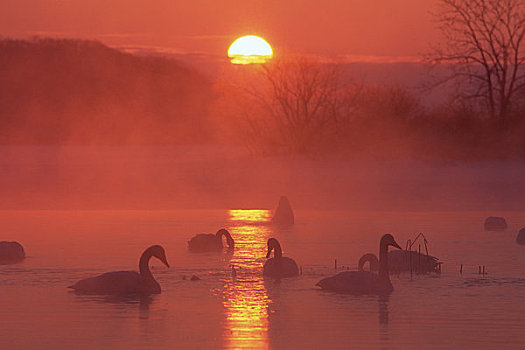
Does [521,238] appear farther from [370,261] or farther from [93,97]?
[93,97]

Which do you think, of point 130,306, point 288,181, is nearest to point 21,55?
point 288,181

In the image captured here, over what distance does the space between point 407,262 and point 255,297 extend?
2.53 m

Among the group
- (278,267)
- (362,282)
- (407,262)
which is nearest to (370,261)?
(407,262)

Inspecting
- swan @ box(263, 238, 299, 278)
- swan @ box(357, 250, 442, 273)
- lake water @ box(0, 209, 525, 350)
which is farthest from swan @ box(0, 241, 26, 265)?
swan @ box(357, 250, 442, 273)

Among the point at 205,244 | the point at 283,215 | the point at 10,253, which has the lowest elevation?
the point at 10,253

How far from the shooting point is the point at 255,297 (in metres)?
10.6

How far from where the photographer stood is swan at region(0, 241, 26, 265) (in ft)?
42.2

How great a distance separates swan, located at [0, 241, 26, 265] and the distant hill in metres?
86.8

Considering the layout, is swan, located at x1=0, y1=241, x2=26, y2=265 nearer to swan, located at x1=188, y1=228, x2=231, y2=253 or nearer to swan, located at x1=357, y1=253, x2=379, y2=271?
swan, located at x1=188, y1=228, x2=231, y2=253

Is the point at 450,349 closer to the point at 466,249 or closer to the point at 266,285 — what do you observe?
the point at 266,285

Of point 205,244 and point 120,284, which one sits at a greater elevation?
point 205,244

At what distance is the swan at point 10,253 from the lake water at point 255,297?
0.95 ft

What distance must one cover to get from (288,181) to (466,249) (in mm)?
13570

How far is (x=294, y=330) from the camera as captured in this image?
29.5ft
